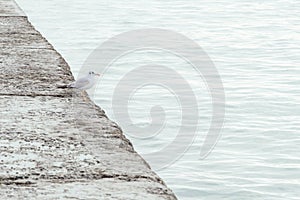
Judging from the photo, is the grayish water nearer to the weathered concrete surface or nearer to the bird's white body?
the bird's white body

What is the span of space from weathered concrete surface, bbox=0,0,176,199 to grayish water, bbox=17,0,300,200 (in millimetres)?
2422

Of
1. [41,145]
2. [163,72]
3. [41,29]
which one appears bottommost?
[41,29]

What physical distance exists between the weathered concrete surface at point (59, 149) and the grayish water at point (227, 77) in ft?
7.95

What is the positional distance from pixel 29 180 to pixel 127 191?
1.07 ft

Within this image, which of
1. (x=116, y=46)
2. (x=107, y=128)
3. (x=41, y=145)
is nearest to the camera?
(x=41, y=145)

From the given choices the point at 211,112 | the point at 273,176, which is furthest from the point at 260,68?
the point at 273,176

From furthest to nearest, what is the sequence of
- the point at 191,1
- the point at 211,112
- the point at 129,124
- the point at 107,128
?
the point at 191,1 < the point at 211,112 < the point at 129,124 < the point at 107,128

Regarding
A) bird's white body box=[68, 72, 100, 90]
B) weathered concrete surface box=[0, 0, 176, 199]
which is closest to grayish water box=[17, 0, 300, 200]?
bird's white body box=[68, 72, 100, 90]

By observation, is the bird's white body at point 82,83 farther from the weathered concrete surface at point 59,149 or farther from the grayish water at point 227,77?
the grayish water at point 227,77

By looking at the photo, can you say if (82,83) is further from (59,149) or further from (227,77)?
(227,77)

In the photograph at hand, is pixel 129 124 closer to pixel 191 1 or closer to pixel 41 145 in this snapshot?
pixel 41 145

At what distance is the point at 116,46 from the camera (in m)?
12.7

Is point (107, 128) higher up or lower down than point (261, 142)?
higher up

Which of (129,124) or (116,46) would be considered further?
(116,46)
